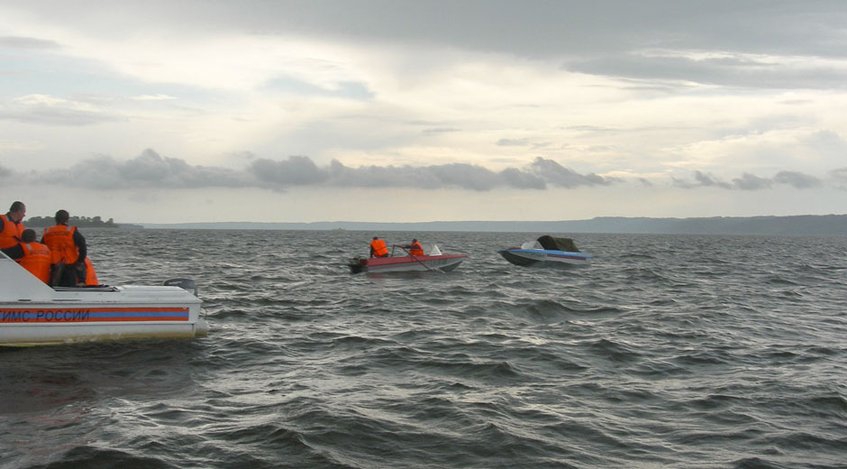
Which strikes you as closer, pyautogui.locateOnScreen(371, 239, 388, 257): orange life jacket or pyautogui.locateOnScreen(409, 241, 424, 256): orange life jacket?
pyautogui.locateOnScreen(371, 239, 388, 257): orange life jacket

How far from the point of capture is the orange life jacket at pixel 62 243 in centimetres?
1257

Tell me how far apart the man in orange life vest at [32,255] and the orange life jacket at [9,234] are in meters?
0.09

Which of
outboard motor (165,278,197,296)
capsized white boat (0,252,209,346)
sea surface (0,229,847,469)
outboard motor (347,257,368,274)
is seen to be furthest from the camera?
outboard motor (347,257,368,274)

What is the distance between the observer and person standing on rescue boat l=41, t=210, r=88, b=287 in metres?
12.6

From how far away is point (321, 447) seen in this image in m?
7.39

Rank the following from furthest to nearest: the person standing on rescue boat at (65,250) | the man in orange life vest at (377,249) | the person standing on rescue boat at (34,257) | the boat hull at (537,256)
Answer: the boat hull at (537,256) → the man in orange life vest at (377,249) → the person standing on rescue boat at (65,250) → the person standing on rescue boat at (34,257)

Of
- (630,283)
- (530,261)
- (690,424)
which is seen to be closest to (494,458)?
(690,424)

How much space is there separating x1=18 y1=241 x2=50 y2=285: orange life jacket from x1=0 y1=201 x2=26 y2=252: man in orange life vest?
0.65 ft

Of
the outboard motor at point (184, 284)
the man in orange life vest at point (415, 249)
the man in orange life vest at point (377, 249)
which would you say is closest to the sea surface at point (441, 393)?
the outboard motor at point (184, 284)

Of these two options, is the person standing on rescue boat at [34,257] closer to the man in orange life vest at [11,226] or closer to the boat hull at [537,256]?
the man in orange life vest at [11,226]

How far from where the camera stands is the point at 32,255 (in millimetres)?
12281

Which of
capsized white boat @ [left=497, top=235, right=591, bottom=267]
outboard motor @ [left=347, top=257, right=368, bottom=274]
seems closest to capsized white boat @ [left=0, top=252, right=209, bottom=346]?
outboard motor @ [left=347, top=257, right=368, bottom=274]

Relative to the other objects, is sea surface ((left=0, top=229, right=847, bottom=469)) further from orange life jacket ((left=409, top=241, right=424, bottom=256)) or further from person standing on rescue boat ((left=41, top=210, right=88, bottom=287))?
orange life jacket ((left=409, top=241, right=424, bottom=256))

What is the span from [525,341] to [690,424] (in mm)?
6068
